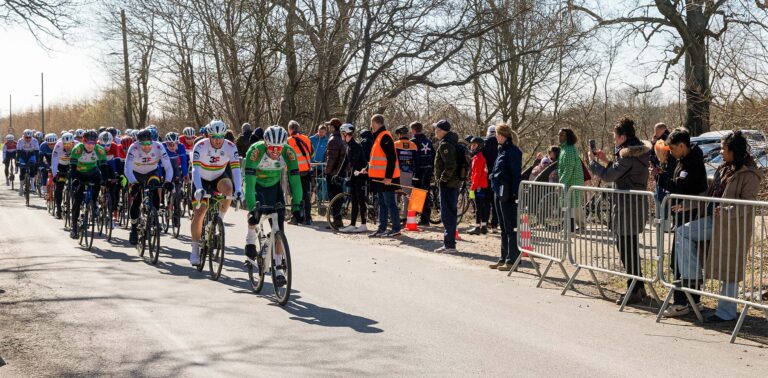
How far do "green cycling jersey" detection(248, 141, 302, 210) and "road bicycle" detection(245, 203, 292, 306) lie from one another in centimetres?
29

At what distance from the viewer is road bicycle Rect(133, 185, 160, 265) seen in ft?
40.9

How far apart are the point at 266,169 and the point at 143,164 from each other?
4092 mm

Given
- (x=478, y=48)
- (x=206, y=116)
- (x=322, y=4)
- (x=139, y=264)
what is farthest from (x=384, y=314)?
(x=206, y=116)

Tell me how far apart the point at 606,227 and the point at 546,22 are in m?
18.9

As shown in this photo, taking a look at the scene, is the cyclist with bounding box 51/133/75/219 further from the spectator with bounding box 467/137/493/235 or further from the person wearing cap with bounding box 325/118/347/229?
the spectator with bounding box 467/137/493/235

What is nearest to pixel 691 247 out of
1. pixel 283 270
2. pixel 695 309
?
pixel 695 309

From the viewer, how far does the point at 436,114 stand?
94.7 feet

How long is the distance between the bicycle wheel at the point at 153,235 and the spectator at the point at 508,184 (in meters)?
4.84

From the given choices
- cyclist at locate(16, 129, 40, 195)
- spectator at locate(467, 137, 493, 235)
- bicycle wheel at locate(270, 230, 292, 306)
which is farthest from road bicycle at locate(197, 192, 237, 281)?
cyclist at locate(16, 129, 40, 195)

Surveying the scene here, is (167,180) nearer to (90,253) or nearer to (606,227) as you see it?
(90,253)

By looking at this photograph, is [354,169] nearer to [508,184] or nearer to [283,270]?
[508,184]

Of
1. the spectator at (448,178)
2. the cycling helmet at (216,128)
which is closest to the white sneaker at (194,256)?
the cycling helmet at (216,128)

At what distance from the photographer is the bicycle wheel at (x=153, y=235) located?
12.4 m

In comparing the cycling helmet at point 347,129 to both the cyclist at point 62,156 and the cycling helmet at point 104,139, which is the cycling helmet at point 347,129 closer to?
the cycling helmet at point 104,139
